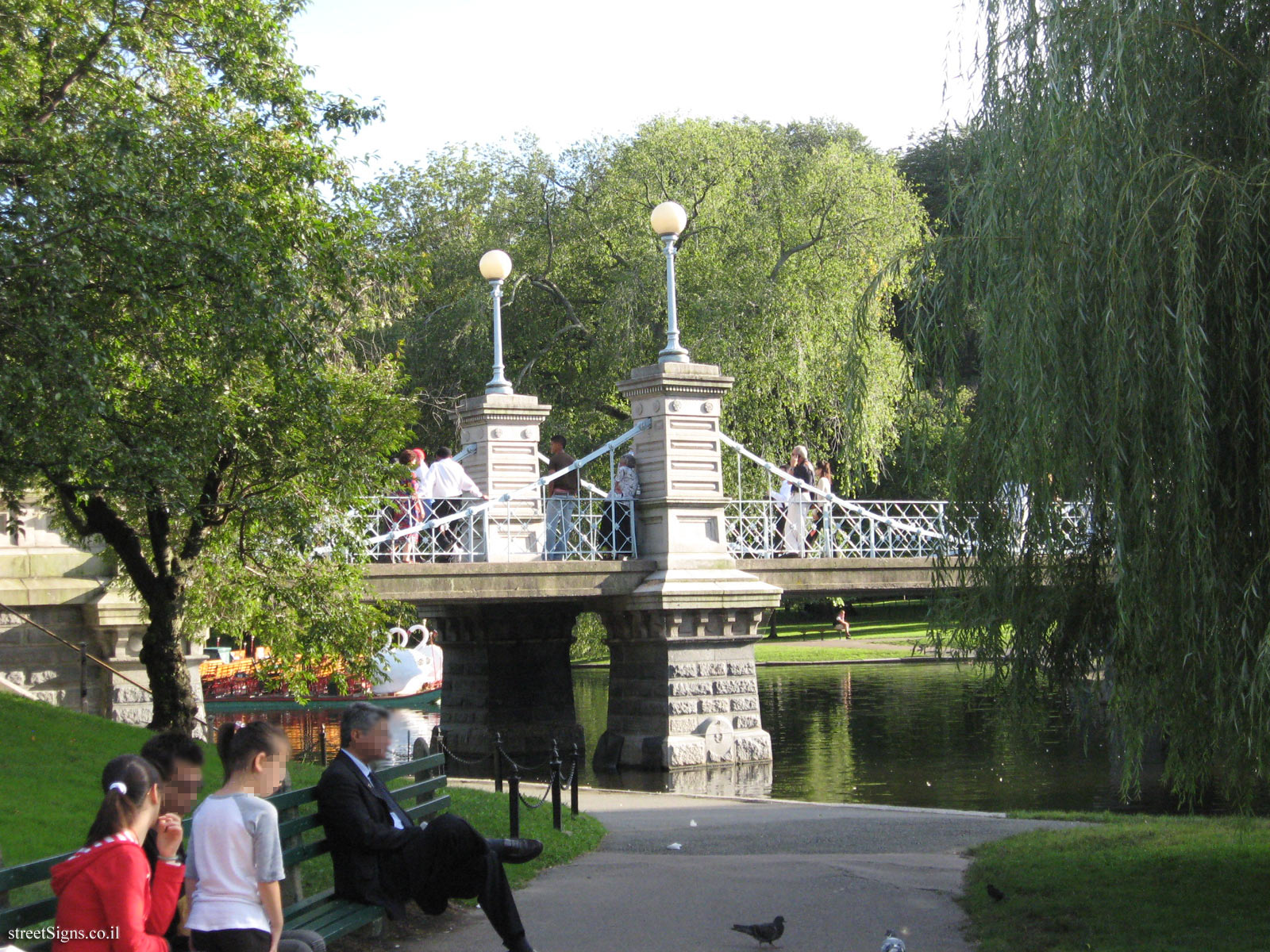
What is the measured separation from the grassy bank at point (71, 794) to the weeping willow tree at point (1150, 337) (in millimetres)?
4230

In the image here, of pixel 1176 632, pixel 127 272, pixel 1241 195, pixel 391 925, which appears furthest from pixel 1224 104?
pixel 127 272

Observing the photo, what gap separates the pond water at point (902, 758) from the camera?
57.1ft

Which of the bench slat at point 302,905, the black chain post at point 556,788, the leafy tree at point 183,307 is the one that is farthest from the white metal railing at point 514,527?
the bench slat at point 302,905

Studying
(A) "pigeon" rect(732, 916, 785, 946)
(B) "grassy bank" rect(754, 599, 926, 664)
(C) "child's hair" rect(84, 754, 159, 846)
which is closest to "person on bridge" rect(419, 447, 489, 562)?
(A) "pigeon" rect(732, 916, 785, 946)

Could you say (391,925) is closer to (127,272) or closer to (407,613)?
(127,272)

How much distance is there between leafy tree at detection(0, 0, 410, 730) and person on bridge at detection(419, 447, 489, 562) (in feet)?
19.7

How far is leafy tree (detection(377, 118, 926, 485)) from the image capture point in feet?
91.4

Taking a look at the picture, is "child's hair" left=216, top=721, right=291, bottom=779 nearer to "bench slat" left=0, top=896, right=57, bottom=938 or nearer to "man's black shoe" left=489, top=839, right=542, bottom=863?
"bench slat" left=0, top=896, right=57, bottom=938

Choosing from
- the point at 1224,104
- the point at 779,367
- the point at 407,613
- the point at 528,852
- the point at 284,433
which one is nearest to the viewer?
the point at 528,852

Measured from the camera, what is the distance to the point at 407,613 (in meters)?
15.4

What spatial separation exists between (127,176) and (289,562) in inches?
170

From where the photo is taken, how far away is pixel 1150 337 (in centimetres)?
734

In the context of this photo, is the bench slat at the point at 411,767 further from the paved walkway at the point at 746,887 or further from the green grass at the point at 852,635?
the green grass at the point at 852,635

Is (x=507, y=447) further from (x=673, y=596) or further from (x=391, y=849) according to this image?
(x=391, y=849)
